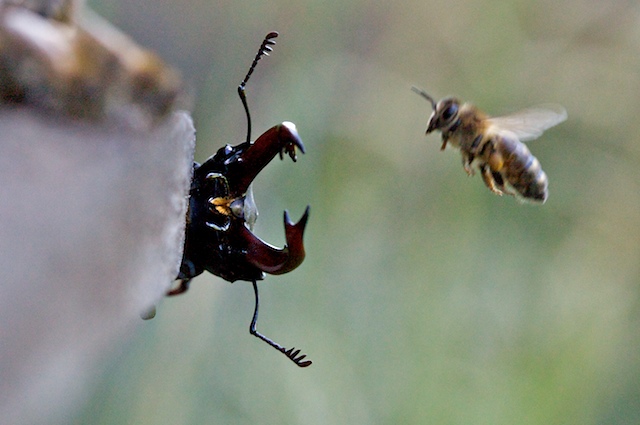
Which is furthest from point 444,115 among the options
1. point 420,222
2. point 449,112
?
point 420,222

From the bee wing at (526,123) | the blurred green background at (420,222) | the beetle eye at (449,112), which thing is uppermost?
the bee wing at (526,123)

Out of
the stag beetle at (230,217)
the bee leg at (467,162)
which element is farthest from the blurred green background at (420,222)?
the stag beetle at (230,217)

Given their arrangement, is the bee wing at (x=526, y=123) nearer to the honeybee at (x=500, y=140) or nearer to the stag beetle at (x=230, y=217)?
the honeybee at (x=500, y=140)

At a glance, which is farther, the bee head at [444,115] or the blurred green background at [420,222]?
the blurred green background at [420,222]

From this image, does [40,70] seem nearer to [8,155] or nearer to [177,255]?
[8,155]

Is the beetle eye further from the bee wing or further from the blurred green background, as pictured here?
the blurred green background

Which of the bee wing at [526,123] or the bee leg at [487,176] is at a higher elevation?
the bee wing at [526,123]

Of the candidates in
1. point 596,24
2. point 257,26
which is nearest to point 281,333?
point 257,26

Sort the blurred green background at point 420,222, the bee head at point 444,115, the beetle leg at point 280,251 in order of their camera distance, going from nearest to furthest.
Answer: the beetle leg at point 280,251 → the bee head at point 444,115 → the blurred green background at point 420,222

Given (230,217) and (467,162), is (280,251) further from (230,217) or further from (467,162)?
(467,162)
